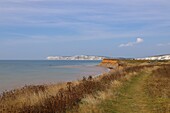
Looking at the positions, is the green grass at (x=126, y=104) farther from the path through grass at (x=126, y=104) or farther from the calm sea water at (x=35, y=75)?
the calm sea water at (x=35, y=75)

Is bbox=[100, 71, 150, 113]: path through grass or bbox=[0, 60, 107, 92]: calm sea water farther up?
bbox=[100, 71, 150, 113]: path through grass

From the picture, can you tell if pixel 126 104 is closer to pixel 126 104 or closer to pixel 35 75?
pixel 126 104

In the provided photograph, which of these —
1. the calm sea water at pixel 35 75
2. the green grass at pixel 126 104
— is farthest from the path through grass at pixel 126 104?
the calm sea water at pixel 35 75

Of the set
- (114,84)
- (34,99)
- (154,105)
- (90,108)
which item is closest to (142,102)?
(154,105)

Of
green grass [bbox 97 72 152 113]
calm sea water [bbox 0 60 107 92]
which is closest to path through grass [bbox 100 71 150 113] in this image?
green grass [bbox 97 72 152 113]

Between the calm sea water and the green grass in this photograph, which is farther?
the calm sea water

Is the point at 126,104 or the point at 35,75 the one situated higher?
the point at 126,104

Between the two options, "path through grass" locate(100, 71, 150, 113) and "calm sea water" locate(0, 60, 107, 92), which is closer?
"path through grass" locate(100, 71, 150, 113)

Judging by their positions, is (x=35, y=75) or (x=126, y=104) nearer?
(x=126, y=104)

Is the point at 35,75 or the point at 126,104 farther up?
the point at 126,104

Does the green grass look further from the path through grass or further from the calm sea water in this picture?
the calm sea water

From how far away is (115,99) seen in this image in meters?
14.5

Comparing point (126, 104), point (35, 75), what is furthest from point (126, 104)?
Result: point (35, 75)

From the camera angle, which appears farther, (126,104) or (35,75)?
(35,75)
